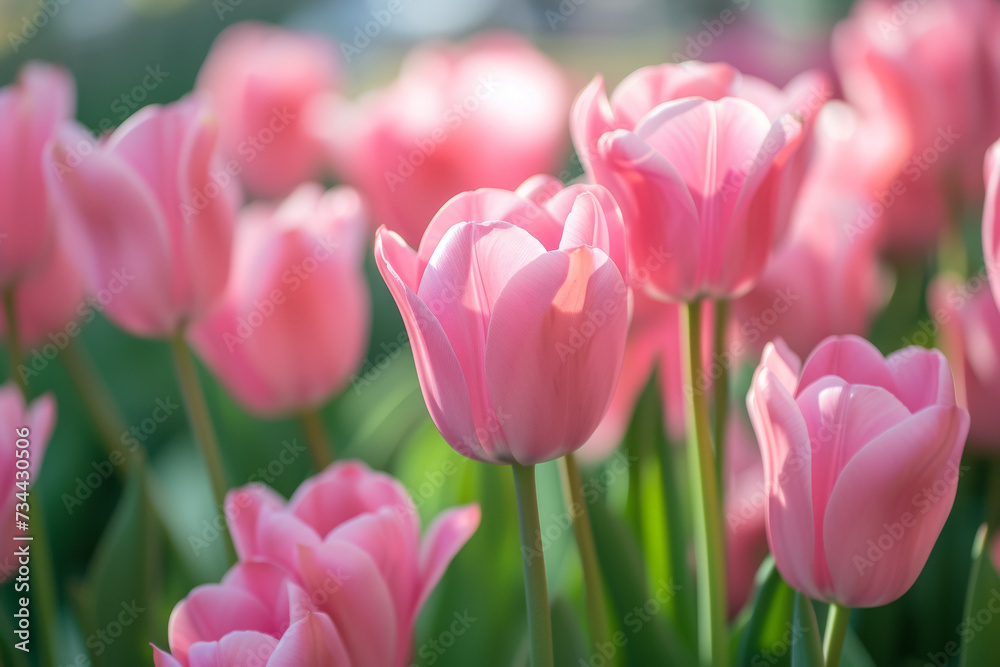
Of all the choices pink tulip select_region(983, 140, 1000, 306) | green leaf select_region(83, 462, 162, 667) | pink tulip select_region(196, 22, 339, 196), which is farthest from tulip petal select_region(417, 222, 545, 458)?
pink tulip select_region(196, 22, 339, 196)

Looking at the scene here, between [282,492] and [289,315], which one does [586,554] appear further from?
[282,492]

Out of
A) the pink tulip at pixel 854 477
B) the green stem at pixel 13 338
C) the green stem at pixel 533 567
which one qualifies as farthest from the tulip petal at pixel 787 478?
the green stem at pixel 13 338

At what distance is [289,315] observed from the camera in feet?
2.45

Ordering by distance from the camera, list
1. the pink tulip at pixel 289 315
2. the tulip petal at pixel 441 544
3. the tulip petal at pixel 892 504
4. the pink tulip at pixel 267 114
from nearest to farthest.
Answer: the tulip petal at pixel 892 504 → the tulip petal at pixel 441 544 → the pink tulip at pixel 289 315 → the pink tulip at pixel 267 114

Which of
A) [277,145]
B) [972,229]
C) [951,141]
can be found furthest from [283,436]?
[972,229]

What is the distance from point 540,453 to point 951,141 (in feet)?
2.21

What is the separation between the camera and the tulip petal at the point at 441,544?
47 cm

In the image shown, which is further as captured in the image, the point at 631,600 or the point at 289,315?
the point at 289,315

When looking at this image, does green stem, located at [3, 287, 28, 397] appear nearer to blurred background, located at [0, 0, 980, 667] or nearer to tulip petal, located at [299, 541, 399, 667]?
blurred background, located at [0, 0, 980, 667]

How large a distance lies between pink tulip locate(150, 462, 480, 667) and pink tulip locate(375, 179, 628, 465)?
80 mm

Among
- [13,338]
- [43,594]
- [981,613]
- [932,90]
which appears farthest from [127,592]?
[932,90]

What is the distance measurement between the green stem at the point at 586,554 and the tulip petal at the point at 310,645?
142mm

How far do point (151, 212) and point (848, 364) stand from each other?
0.46 meters

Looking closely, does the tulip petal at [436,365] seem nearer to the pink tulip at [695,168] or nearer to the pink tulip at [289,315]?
the pink tulip at [695,168]
